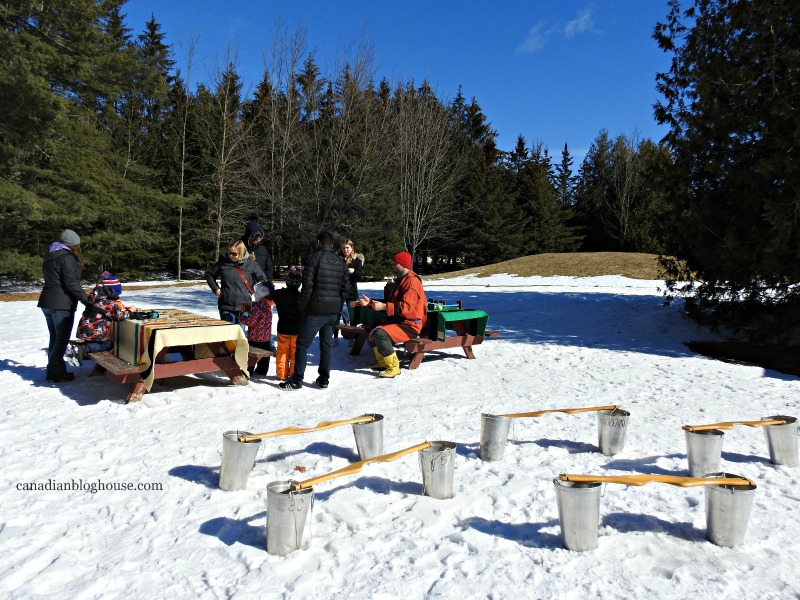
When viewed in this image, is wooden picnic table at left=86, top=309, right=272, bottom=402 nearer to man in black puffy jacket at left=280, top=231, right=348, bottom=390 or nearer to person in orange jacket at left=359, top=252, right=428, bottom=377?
man in black puffy jacket at left=280, top=231, right=348, bottom=390

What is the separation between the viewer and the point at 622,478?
3326 millimetres

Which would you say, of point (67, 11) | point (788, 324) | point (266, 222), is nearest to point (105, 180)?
point (67, 11)

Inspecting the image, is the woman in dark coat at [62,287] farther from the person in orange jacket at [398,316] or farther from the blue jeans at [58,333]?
the person in orange jacket at [398,316]

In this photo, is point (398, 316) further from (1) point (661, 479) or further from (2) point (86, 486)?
(1) point (661, 479)

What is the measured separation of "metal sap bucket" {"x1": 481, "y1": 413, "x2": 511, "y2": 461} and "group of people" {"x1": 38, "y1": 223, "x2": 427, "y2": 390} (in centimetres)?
266

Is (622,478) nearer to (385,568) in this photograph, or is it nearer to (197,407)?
(385,568)

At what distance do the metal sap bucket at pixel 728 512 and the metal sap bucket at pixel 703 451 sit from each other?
1.03 m

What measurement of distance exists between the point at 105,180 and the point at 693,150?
701 inches

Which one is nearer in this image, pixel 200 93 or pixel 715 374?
pixel 715 374

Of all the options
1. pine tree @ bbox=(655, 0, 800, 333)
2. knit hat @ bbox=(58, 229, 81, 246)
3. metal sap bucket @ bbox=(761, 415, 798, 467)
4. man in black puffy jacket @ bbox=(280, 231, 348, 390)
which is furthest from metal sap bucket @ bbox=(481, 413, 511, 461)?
pine tree @ bbox=(655, 0, 800, 333)

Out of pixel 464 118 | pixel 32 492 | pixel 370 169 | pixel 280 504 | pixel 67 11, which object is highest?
pixel 464 118

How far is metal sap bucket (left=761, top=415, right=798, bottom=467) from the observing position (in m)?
4.35

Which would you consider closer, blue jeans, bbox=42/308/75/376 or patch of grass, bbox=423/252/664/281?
blue jeans, bbox=42/308/75/376

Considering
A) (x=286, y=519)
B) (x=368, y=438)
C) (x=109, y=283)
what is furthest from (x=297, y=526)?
(x=109, y=283)
